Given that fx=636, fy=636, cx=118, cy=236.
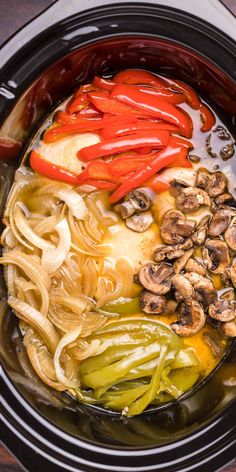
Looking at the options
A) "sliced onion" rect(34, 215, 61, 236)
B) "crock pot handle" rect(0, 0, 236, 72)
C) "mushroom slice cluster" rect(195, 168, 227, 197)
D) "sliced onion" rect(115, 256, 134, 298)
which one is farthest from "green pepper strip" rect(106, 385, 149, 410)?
"crock pot handle" rect(0, 0, 236, 72)

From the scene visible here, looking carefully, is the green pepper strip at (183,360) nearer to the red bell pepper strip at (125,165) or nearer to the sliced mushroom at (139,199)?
the sliced mushroom at (139,199)

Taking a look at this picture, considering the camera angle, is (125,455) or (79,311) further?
(79,311)

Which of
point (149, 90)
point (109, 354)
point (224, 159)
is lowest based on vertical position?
point (109, 354)

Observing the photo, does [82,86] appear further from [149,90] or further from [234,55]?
[234,55]

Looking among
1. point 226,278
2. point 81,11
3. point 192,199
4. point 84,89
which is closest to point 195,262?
point 226,278

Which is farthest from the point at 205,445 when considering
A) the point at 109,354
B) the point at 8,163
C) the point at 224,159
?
the point at 8,163

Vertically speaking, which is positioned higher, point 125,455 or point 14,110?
point 14,110

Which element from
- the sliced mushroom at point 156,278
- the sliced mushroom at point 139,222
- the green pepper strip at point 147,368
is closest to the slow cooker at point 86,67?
the green pepper strip at point 147,368

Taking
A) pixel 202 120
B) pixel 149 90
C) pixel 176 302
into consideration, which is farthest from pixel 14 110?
pixel 176 302

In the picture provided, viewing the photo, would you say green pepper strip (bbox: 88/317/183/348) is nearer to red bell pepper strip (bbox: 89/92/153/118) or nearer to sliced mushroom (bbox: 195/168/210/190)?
sliced mushroom (bbox: 195/168/210/190)
